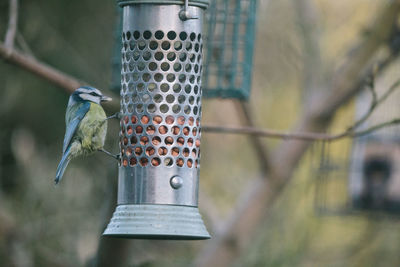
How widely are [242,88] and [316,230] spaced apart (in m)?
3.51

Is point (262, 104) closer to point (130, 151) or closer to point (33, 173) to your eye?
point (33, 173)

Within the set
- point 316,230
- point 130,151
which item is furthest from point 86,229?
point 130,151

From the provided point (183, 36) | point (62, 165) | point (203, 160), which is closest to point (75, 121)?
point (62, 165)

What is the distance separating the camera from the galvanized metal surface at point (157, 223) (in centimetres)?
389

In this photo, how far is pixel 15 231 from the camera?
7414mm

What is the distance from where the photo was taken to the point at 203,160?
31.4 feet

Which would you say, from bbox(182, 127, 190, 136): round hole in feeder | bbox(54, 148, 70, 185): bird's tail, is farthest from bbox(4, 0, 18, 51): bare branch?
bbox(182, 127, 190, 136): round hole in feeder

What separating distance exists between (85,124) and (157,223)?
3.15ft

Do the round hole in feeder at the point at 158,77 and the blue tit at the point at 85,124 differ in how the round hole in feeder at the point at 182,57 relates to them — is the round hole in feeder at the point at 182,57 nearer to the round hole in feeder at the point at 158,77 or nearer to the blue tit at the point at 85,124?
the round hole in feeder at the point at 158,77

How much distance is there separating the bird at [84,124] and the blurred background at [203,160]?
202cm

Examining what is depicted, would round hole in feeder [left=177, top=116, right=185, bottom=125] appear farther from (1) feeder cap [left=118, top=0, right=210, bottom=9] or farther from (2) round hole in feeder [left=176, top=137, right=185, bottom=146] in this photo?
(1) feeder cap [left=118, top=0, right=210, bottom=9]

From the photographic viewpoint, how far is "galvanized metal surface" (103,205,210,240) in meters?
3.89

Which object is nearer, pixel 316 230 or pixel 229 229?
pixel 229 229

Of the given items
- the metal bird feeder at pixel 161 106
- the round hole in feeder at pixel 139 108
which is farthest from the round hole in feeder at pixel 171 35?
the round hole in feeder at pixel 139 108
